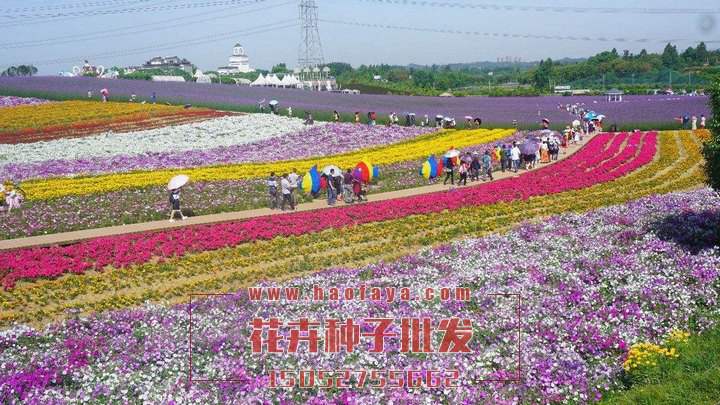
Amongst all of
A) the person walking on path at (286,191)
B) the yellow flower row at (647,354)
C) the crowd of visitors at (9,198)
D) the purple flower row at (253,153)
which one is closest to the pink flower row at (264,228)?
the person walking on path at (286,191)

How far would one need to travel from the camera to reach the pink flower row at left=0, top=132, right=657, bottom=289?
19.4 m

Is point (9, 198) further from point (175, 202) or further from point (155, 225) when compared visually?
point (175, 202)

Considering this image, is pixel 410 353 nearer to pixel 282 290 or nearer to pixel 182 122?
pixel 282 290

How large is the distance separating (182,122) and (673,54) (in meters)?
127

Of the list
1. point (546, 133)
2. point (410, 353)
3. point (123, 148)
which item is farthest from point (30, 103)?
point (410, 353)

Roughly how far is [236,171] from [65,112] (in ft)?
107

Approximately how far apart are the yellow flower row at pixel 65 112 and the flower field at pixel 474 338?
153ft

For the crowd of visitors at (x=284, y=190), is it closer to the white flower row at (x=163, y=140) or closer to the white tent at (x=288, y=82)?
the white flower row at (x=163, y=140)

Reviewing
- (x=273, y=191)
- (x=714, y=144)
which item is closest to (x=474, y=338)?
(x=714, y=144)

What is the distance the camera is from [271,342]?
12.3m

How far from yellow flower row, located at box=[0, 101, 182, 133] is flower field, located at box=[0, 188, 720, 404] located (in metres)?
46.7

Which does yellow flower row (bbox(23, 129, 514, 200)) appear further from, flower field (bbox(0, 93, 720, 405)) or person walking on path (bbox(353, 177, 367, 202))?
person walking on path (bbox(353, 177, 367, 202))

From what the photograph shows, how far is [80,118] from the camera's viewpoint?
2338 inches

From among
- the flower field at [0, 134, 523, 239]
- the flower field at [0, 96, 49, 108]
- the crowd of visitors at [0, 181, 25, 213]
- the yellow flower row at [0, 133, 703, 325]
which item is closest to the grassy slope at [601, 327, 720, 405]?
the yellow flower row at [0, 133, 703, 325]
